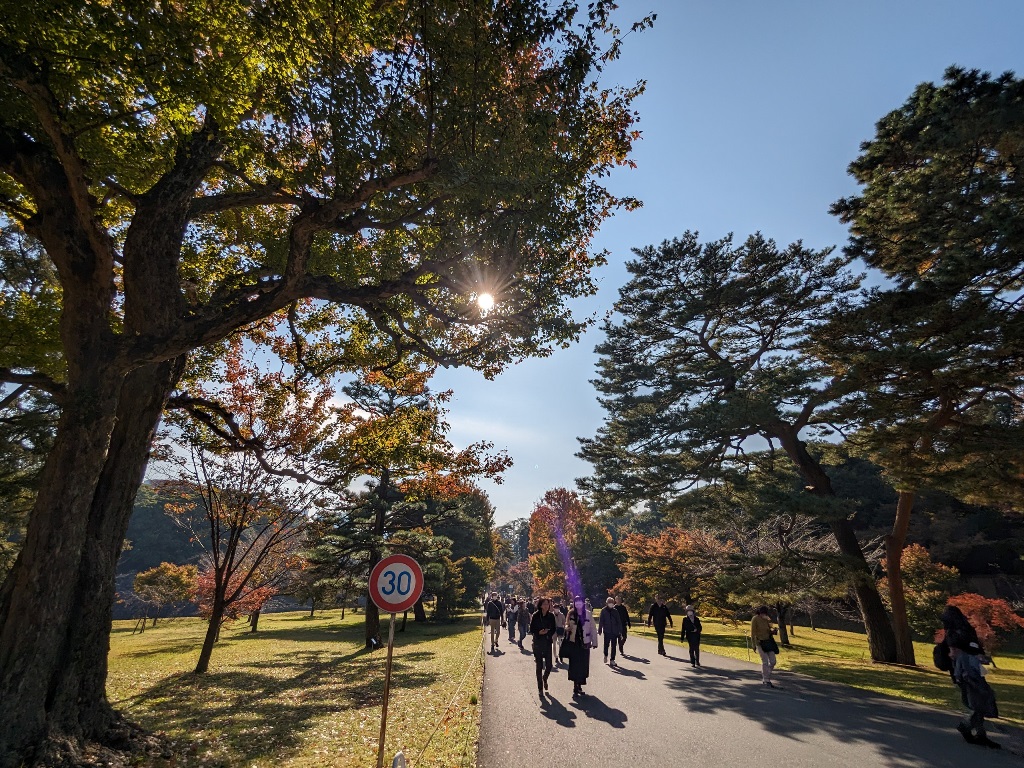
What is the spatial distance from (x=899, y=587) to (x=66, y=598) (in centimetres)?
1941

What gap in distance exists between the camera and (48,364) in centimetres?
1043

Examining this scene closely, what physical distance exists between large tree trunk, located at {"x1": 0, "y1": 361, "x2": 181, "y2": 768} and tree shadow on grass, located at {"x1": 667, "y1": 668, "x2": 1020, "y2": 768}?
864cm

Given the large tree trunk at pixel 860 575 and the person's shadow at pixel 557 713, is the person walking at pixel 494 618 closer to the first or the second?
the person's shadow at pixel 557 713

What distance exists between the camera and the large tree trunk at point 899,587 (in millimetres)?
13430

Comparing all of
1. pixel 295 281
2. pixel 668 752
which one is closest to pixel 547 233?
pixel 295 281

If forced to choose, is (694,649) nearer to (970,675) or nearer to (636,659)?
(636,659)

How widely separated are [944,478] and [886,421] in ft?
5.75

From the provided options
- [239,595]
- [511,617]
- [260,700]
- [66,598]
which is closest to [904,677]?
[260,700]

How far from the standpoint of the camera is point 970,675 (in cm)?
613

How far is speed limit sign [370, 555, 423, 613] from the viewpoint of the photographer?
562 centimetres

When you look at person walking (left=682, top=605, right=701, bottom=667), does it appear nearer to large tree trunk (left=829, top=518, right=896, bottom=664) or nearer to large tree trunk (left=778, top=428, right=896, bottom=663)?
large tree trunk (left=778, top=428, right=896, bottom=663)

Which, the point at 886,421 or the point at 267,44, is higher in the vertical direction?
the point at 267,44

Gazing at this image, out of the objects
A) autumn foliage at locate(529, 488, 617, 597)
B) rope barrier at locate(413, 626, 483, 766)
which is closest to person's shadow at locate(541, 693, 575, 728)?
rope barrier at locate(413, 626, 483, 766)

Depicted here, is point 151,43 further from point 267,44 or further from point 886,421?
point 886,421
